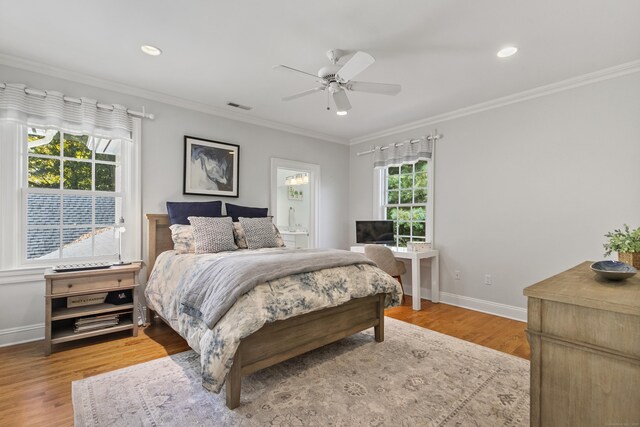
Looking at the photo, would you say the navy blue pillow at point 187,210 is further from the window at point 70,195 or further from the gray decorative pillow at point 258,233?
the window at point 70,195

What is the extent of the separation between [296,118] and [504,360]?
11.8 feet

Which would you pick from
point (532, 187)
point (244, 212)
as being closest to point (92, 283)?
point (244, 212)

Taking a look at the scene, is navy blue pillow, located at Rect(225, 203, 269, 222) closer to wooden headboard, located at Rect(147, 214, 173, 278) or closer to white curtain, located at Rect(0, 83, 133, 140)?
wooden headboard, located at Rect(147, 214, 173, 278)

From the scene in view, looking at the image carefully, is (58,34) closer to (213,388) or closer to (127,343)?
(127,343)

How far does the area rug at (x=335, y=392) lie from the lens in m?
1.75

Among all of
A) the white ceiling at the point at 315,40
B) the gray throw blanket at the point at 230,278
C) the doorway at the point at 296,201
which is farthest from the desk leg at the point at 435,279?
the gray throw blanket at the point at 230,278

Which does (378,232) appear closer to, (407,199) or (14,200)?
(407,199)

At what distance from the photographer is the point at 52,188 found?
2979 millimetres

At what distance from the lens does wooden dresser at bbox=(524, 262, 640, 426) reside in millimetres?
904

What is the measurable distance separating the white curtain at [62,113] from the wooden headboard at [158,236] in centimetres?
92

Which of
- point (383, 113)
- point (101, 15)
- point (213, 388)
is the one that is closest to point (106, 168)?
point (101, 15)

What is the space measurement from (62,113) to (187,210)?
4.69 ft

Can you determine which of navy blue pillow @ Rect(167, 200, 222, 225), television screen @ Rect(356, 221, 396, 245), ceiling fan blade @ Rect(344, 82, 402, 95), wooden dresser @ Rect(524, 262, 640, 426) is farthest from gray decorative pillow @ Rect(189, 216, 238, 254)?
wooden dresser @ Rect(524, 262, 640, 426)

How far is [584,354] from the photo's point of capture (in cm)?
98
